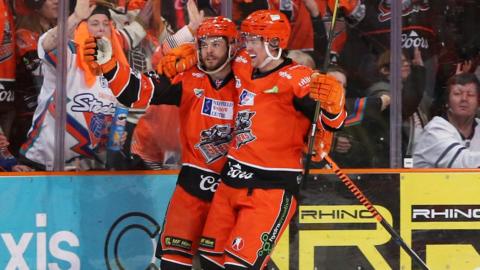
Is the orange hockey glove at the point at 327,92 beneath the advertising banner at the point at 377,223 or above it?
above

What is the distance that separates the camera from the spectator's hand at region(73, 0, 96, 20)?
4.80 metres

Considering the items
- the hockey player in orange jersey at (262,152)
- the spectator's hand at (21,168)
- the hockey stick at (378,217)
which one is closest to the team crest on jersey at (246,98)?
the hockey player in orange jersey at (262,152)

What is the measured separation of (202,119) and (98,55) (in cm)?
54

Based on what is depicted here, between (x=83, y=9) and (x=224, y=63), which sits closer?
(x=224, y=63)

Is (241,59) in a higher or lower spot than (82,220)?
higher

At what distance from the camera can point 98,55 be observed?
4281mm

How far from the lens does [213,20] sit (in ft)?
14.7

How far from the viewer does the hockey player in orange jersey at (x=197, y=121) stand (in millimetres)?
4469

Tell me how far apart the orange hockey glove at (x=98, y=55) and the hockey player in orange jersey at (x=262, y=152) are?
0.55 meters

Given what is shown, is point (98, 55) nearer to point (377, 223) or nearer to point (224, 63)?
point (224, 63)

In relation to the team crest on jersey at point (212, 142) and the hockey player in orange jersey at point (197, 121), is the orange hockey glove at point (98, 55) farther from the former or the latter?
the team crest on jersey at point (212, 142)

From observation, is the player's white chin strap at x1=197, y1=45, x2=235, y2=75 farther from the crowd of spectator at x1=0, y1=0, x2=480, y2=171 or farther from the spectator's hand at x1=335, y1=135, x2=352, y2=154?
the spectator's hand at x1=335, y1=135, x2=352, y2=154

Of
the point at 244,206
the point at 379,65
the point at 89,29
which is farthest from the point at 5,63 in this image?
the point at 379,65

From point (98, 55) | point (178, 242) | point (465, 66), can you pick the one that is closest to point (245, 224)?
point (178, 242)
